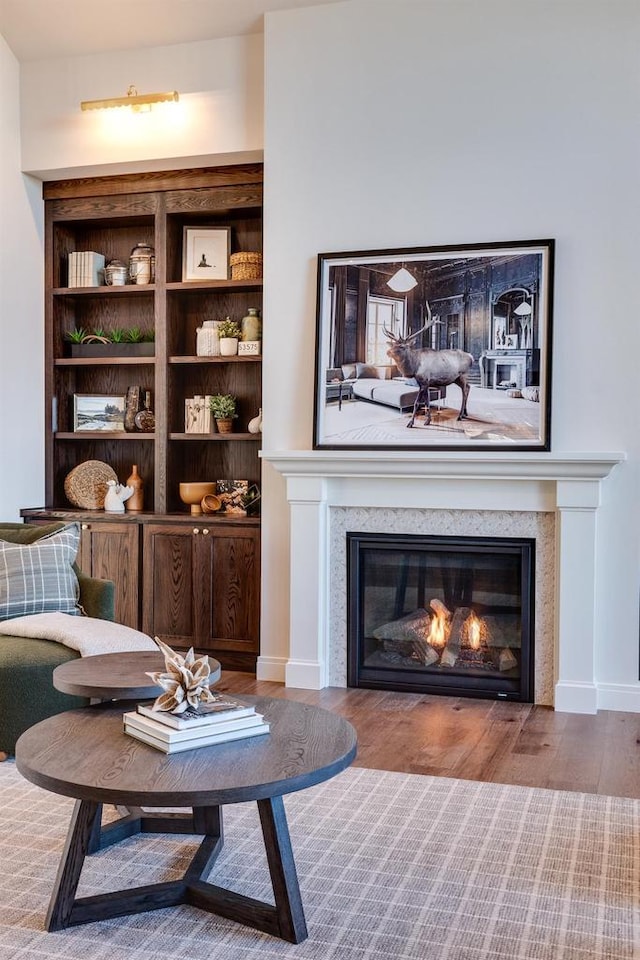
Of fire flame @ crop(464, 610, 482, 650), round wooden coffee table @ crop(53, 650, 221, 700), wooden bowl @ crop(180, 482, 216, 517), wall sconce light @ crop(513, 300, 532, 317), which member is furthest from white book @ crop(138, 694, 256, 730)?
wooden bowl @ crop(180, 482, 216, 517)

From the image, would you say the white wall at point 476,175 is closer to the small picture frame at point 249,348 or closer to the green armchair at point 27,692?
the small picture frame at point 249,348

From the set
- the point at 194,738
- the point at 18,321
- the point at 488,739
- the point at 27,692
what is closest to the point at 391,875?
the point at 194,738

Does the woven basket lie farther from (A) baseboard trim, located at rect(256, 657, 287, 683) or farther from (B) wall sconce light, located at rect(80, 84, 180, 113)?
(A) baseboard trim, located at rect(256, 657, 287, 683)

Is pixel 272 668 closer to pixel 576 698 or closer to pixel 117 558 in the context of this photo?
pixel 117 558

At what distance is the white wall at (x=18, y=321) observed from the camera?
511 centimetres

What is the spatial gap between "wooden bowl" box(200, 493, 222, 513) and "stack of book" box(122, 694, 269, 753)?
271 cm

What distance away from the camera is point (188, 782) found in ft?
6.69

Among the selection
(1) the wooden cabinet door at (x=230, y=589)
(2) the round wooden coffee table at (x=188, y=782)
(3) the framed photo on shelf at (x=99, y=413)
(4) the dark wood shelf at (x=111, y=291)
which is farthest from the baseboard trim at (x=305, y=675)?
(4) the dark wood shelf at (x=111, y=291)

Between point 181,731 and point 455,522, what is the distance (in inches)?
97.4

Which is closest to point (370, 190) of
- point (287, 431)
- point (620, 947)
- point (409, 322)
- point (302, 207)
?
point (302, 207)

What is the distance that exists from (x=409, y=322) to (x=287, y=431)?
0.81 m

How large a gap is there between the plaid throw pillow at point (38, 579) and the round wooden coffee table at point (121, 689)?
3.61ft

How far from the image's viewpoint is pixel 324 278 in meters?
4.59

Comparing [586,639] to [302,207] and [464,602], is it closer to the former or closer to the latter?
[464,602]
